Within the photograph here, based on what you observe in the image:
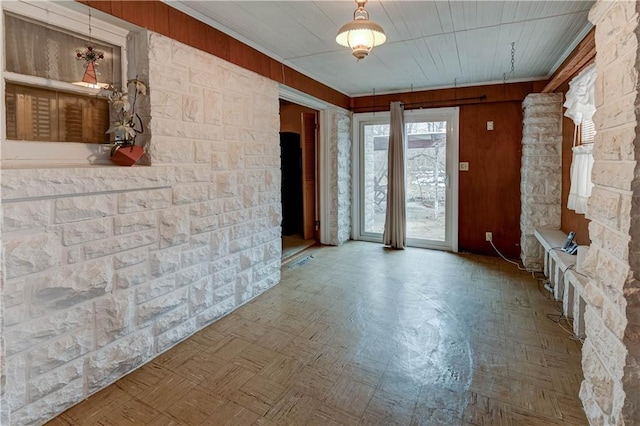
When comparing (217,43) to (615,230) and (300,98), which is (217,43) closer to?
(300,98)

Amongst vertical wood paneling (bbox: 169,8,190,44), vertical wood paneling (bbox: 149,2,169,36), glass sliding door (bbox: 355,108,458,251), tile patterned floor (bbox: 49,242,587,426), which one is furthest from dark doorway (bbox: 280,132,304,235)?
vertical wood paneling (bbox: 149,2,169,36)

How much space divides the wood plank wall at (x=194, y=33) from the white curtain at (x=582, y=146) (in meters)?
2.60

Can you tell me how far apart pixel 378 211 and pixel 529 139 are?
224 centimetres

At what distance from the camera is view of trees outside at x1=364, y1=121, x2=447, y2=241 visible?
4816 mm

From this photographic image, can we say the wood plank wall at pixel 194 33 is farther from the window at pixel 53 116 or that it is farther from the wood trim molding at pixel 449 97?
the wood trim molding at pixel 449 97

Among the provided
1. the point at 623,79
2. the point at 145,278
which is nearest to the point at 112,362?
the point at 145,278

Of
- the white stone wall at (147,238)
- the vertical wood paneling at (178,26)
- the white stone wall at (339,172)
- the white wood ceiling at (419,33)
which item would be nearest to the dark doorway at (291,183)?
the white stone wall at (339,172)

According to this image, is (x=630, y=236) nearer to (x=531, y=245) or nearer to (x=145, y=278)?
(x=145, y=278)

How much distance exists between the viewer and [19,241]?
1.53 metres

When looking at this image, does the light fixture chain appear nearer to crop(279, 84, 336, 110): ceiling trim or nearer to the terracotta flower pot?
crop(279, 84, 336, 110): ceiling trim

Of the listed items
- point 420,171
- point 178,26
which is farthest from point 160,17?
point 420,171

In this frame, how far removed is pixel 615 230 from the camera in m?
1.30

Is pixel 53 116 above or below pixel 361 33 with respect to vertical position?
below

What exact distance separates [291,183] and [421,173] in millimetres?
2248
